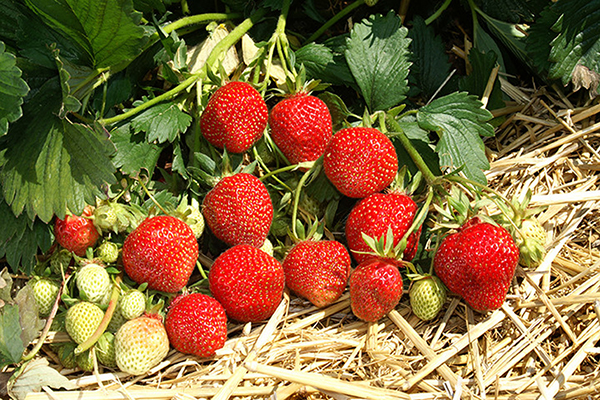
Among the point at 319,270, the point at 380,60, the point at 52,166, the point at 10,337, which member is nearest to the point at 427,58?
the point at 380,60

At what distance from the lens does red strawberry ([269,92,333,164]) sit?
148cm

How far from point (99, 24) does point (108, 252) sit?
54 cm

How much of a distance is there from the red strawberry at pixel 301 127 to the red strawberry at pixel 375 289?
334mm

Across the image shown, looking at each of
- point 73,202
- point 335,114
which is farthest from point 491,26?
point 73,202

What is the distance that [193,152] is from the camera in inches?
62.6

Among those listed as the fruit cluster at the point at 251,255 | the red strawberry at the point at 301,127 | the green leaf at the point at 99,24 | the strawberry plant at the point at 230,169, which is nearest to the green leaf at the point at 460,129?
the strawberry plant at the point at 230,169

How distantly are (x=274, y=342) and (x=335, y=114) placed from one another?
650 millimetres

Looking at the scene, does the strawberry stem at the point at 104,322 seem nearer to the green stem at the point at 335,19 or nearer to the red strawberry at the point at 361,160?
the red strawberry at the point at 361,160

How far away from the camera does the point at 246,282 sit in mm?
1376

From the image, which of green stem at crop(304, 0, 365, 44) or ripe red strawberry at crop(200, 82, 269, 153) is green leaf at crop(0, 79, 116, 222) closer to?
ripe red strawberry at crop(200, 82, 269, 153)

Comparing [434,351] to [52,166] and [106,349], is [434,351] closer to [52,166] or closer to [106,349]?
[106,349]

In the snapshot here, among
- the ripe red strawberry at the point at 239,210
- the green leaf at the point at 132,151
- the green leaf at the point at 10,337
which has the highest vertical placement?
the green leaf at the point at 132,151

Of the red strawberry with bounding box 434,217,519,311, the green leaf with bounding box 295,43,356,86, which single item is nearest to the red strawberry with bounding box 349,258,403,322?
the red strawberry with bounding box 434,217,519,311

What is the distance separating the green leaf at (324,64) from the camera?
1636mm
